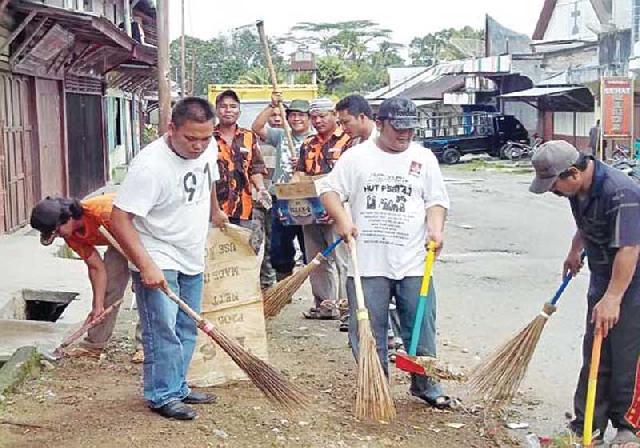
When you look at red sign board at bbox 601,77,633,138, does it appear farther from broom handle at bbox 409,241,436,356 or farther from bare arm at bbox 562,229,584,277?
broom handle at bbox 409,241,436,356

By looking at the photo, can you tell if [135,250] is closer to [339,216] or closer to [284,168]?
[339,216]

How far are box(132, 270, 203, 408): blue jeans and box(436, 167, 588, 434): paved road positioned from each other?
1.89 metres

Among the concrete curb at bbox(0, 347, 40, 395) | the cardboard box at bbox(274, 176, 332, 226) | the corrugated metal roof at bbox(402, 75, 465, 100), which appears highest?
the corrugated metal roof at bbox(402, 75, 465, 100)

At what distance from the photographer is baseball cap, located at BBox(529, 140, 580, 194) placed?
426 cm

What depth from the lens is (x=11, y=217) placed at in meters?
12.1

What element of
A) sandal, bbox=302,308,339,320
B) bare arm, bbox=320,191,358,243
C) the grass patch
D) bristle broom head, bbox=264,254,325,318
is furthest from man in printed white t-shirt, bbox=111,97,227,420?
Result: the grass patch

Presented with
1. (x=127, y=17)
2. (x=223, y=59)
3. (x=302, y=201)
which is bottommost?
(x=302, y=201)

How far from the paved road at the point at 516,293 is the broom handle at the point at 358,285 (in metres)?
1.13

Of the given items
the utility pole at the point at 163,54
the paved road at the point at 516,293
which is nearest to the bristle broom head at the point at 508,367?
the paved road at the point at 516,293

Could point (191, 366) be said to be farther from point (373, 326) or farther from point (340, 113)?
point (340, 113)

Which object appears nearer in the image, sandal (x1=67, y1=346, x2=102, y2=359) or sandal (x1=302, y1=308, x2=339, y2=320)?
sandal (x1=67, y1=346, x2=102, y2=359)

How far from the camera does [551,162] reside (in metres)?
4.26

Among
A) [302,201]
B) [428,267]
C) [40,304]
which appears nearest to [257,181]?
[302,201]

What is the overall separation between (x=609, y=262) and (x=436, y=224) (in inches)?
37.2
